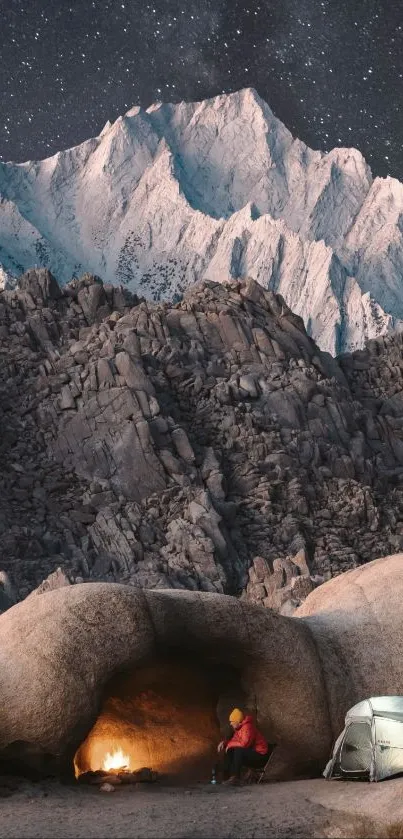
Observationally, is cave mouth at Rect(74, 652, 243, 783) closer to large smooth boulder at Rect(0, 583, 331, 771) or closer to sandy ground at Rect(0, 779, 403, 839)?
large smooth boulder at Rect(0, 583, 331, 771)

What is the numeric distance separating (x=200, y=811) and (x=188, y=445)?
1881 inches

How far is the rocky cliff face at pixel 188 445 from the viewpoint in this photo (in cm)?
5188

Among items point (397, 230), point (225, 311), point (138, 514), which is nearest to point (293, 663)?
point (138, 514)

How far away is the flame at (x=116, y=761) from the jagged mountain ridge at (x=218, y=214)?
138 m

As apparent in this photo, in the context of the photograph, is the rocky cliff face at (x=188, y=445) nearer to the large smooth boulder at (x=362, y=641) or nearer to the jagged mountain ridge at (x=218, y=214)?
the large smooth boulder at (x=362, y=641)

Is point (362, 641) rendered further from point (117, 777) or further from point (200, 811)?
point (200, 811)

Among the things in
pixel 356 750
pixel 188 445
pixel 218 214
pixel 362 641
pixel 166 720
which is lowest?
pixel 356 750

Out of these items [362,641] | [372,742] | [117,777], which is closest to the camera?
[372,742]

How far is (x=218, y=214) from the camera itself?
177375mm

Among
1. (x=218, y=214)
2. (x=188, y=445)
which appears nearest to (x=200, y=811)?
(x=188, y=445)

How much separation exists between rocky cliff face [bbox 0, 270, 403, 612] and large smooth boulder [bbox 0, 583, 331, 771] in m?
26.0

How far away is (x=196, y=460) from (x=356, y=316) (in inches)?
4016

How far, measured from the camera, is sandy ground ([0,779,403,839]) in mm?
10492

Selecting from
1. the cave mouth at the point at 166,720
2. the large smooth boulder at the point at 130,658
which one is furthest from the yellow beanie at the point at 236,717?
the cave mouth at the point at 166,720
